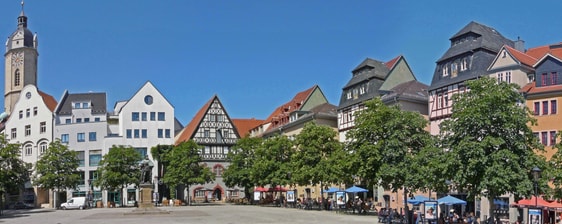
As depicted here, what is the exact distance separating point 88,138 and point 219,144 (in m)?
20.1

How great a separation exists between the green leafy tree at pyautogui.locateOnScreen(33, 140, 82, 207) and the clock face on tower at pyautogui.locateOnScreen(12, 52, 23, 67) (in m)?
39.9

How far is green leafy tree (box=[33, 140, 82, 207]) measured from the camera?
82.8 m

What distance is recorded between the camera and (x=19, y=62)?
119 metres

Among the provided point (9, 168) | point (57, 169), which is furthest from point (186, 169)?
point (9, 168)

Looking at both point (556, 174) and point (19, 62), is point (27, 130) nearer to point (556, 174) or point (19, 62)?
point (19, 62)

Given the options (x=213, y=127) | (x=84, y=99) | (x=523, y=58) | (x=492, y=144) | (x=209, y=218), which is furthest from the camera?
(x=84, y=99)

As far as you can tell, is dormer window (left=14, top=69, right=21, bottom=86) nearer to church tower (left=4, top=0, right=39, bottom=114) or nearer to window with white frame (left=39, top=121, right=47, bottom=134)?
church tower (left=4, top=0, right=39, bottom=114)

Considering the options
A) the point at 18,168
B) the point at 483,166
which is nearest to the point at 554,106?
the point at 483,166

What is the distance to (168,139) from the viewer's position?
99.6 meters

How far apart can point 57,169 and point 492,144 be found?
6598 cm

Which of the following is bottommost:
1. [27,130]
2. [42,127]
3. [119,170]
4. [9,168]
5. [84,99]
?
[119,170]

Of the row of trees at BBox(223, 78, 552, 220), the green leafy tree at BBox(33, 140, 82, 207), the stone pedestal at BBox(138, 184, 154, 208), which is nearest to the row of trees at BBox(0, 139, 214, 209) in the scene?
the green leafy tree at BBox(33, 140, 82, 207)

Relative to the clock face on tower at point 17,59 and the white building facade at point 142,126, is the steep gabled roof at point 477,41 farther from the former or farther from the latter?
the clock face on tower at point 17,59

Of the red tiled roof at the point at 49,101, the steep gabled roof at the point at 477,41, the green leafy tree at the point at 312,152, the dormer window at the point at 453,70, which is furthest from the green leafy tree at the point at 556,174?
the red tiled roof at the point at 49,101
